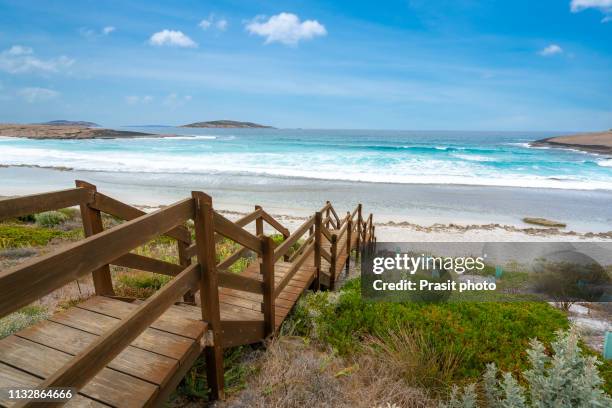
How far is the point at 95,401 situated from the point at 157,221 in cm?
119

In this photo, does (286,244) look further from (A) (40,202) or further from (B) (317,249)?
(A) (40,202)

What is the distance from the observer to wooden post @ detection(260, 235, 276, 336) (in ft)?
11.7

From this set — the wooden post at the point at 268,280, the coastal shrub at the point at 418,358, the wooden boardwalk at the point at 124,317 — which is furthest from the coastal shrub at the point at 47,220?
the coastal shrub at the point at 418,358

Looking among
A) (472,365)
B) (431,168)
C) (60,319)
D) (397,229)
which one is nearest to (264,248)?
(60,319)

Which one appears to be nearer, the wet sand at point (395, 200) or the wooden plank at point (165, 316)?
the wooden plank at point (165, 316)

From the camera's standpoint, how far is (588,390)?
2.27 metres

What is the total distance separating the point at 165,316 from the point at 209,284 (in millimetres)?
789

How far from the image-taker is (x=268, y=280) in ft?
11.9

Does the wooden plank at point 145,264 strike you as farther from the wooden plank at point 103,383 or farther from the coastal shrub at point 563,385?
the coastal shrub at point 563,385

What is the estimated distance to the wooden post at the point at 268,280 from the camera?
3.58 meters

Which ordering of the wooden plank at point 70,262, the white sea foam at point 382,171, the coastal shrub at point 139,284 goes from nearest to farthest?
the wooden plank at point 70,262 < the coastal shrub at point 139,284 < the white sea foam at point 382,171

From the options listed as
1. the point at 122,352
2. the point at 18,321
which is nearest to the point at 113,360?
the point at 122,352

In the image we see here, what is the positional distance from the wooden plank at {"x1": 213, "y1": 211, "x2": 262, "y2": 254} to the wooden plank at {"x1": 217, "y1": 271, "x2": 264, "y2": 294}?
1.02 feet

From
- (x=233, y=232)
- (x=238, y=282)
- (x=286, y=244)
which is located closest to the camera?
(x=233, y=232)
